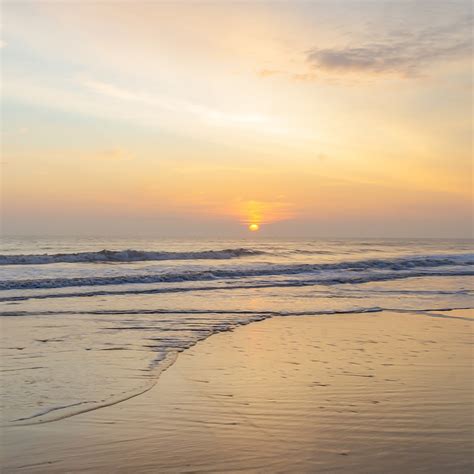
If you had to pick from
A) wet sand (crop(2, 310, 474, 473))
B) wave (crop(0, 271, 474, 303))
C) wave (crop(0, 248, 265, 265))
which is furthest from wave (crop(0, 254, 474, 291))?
wet sand (crop(2, 310, 474, 473))

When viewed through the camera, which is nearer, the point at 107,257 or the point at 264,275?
the point at 264,275

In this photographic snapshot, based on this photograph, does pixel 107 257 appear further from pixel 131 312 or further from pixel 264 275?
pixel 131 312

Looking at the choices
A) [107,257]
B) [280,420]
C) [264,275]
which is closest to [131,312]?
[280,420]

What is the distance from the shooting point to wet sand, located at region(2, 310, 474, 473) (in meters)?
4.28

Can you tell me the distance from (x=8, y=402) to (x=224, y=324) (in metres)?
6.22

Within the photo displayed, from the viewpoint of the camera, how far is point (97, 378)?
274 inches

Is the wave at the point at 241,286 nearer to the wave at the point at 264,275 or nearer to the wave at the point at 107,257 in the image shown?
the wave at the point at 264,275

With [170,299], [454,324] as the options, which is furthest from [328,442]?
[170,299]

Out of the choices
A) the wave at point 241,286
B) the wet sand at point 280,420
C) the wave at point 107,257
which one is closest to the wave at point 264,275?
the wave at point 241,286

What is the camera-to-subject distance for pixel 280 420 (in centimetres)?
525

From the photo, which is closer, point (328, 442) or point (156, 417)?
point (328, 442)

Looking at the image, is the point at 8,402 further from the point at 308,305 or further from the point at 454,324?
the point at 308,305

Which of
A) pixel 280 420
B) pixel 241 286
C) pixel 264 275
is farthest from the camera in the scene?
pixel 264 275

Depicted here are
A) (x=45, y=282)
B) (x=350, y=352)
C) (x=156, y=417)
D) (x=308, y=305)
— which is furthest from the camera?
(x=45, y=282)
